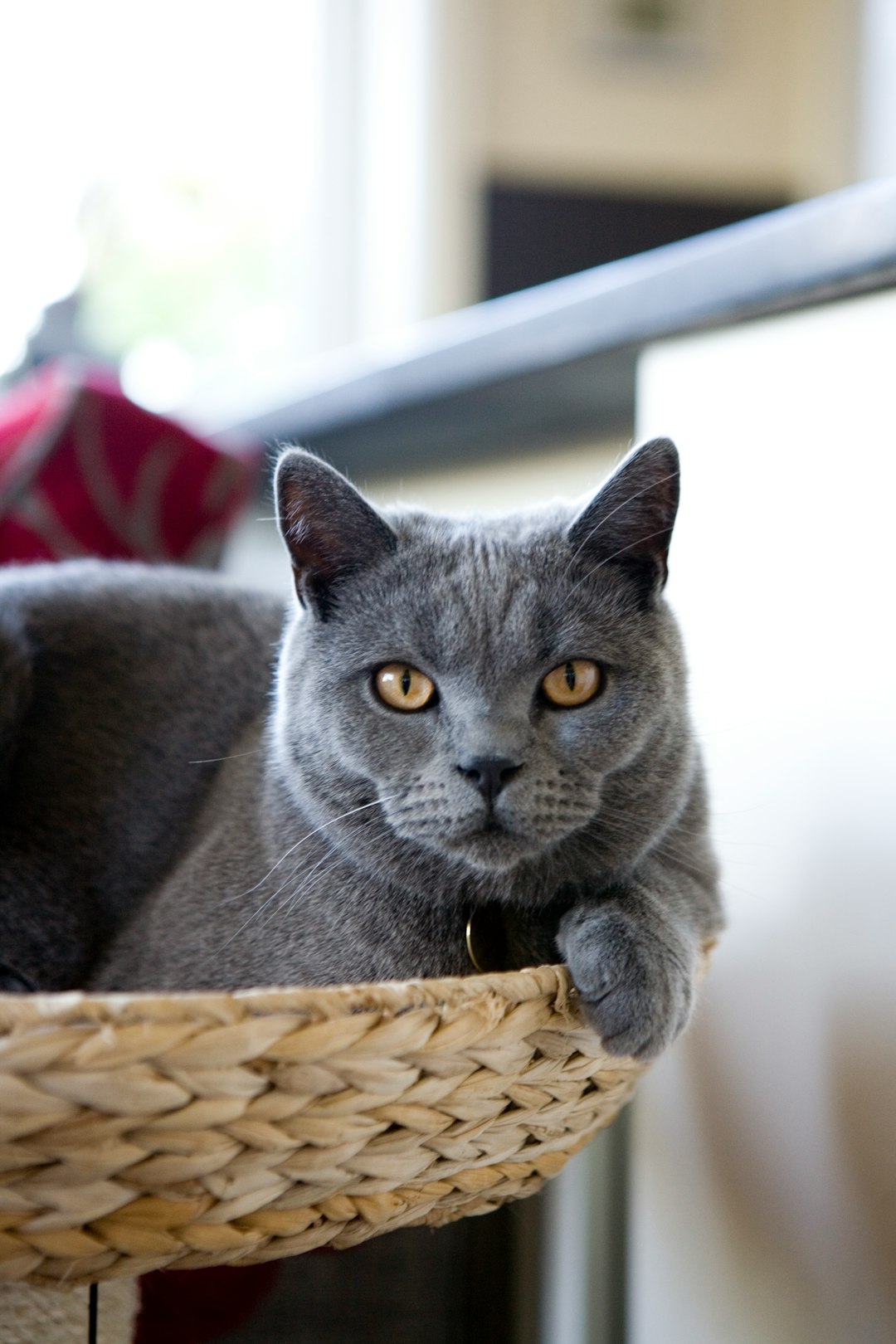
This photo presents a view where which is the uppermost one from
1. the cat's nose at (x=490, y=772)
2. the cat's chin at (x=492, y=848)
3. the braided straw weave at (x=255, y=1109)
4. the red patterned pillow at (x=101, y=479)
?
the red patterned pillow at (x=101, y=479)

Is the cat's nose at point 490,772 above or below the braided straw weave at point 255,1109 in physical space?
above

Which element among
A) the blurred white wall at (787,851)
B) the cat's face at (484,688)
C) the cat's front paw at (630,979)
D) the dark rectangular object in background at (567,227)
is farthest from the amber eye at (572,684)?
the dark rectangular object in background at (567,227)

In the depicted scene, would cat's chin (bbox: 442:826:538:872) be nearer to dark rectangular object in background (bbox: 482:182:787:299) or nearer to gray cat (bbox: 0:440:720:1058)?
gray cat (bbox: 0:440:720:1058)

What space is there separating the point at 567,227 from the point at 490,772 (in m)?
2.46

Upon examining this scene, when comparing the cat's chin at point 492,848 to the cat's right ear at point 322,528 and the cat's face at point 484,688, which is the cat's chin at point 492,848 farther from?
the cat's right ear at point 322,528

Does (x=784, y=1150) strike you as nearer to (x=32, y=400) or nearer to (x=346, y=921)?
(x=346, y=921)

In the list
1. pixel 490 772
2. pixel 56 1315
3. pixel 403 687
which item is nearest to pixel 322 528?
pixel 403 687

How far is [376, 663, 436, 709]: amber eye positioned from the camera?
81cm

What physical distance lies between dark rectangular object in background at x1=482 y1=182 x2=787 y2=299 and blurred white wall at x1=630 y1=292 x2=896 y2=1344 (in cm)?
185

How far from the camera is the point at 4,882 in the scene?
3.40 ft

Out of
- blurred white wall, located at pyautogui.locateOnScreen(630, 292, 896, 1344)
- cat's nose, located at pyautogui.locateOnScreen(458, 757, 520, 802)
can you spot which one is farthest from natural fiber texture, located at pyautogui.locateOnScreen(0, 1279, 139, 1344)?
blurred white wall, located at pyautogui.locateOnScreen(630, 292, 896, 1344)

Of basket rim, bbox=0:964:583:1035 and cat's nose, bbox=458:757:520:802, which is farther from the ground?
cat's nose, bbox=458:757:520:802

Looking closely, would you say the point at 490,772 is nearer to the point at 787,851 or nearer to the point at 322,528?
the point at 322,528

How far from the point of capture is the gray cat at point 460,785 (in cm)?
75
